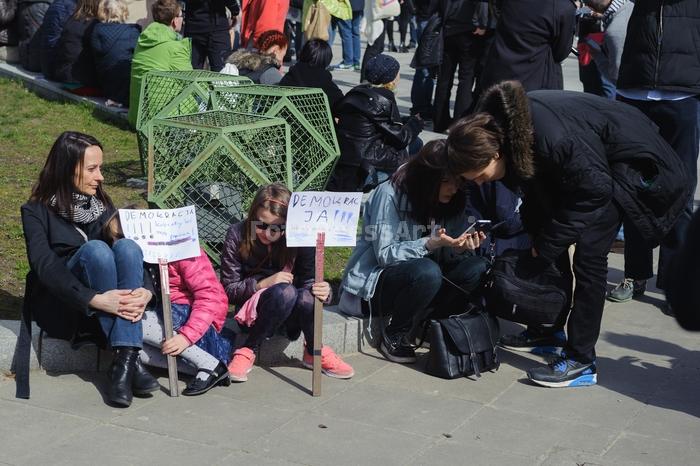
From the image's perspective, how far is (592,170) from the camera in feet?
15.2

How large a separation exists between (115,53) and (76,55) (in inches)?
29.1

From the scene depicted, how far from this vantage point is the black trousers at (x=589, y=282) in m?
4.90

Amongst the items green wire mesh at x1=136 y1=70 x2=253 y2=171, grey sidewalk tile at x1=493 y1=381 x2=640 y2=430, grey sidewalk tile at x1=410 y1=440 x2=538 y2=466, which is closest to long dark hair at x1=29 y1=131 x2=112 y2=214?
grey sidewalk tile at x1=410 y1=440 x2=538 y2=466

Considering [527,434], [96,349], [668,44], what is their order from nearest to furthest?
[527,434], [96,349], [668,44]

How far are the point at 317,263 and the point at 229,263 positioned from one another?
0.51 metres

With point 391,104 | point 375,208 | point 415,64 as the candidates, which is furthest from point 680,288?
point 415,64

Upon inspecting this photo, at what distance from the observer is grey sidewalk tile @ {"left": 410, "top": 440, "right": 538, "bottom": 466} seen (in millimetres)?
4094

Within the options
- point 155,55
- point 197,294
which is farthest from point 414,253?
point 155,55

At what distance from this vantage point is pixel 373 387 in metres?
4.89

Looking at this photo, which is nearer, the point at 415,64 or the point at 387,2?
the point at 415,64

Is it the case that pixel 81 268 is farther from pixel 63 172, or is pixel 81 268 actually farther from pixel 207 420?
pixel 207 420

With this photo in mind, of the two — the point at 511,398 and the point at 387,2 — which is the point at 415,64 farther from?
the point at 511,398

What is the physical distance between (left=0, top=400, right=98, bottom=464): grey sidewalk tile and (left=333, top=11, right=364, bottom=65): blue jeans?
1082 centimetres

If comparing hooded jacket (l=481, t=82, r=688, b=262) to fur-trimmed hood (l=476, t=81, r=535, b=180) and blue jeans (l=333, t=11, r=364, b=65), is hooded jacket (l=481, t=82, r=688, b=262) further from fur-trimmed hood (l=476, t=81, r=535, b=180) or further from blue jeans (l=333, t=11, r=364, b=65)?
blue jeans (l=333, t=11, r=364, b=65)
